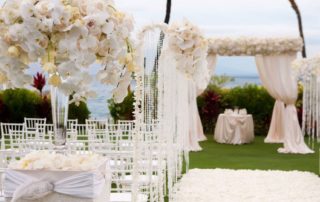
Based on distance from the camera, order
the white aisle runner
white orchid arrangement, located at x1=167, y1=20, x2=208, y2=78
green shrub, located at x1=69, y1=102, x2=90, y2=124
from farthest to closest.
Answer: green shrub, located at x1=69, y1=102, x2=90, y2=124
the white aisle runner
white orchid arrangement, located at x1=167, y1=20, x2=208, y2=78

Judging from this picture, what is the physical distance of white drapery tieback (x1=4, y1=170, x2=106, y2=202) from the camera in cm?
257

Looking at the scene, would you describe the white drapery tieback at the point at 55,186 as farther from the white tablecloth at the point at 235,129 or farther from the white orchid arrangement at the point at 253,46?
the white tablecloth at the point at 235,129

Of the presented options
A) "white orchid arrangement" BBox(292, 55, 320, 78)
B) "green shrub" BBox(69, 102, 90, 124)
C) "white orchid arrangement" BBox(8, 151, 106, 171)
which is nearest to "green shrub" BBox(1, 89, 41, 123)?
"green shrub" BBox(69, 102, 90, 124)

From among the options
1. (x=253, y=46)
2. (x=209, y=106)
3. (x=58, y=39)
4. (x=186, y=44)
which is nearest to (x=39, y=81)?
(x=209, y=106)

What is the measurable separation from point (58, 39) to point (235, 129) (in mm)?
11732

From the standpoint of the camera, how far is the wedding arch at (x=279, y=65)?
40.2 ft

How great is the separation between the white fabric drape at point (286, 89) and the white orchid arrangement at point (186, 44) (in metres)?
6.40

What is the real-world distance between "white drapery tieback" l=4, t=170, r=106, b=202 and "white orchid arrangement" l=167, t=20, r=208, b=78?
11.4 ft

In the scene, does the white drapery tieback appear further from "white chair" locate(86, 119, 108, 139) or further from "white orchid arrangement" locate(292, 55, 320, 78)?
"white orchid arrangement" locate(292, 55, 320, 78)

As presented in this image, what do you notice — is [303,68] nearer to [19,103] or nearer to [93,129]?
[93,129]

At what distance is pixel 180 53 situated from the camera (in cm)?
618

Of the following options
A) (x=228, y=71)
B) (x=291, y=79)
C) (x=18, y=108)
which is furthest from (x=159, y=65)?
(x=228, y=71)

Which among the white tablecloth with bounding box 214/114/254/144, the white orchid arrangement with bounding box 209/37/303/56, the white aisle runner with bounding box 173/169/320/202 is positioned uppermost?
the white orchid arrangement with bounding box 209/37/303/56

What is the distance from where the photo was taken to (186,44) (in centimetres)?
609
